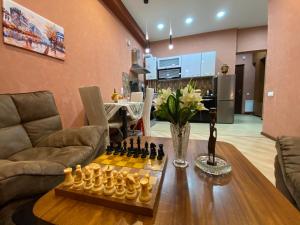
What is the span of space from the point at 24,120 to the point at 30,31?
3.35 feet

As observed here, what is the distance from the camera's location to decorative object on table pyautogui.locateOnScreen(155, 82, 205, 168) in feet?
2.74

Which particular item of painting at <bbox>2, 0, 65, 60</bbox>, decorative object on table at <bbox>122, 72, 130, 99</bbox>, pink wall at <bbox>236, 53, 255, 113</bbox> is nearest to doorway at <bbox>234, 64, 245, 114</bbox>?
pink wall at <bbox>236, 53, 255, 113</bbox>

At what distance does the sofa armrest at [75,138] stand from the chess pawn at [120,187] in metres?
0.81

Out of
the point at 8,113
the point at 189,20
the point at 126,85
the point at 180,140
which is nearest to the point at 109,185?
the point at 180,140

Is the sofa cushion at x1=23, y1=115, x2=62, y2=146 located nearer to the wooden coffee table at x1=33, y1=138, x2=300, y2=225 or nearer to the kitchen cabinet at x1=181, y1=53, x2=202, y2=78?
the wooden coffee table at x1=33, y1=138, x2=300, y2=225

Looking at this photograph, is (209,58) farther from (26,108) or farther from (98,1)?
(26,108)

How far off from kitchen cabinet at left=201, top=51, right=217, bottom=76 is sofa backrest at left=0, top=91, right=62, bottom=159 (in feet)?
15.2

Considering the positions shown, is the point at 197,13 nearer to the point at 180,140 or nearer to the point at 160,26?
the point at 160,26

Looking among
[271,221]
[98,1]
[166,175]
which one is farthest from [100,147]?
[98,1]

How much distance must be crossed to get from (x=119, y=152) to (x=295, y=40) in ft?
10.2

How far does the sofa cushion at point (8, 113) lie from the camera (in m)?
1.27

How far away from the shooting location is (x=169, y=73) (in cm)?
565

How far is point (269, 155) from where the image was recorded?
7.56 ft

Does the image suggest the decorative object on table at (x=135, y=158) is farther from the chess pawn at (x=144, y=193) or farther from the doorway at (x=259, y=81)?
the doorway at (x=259, y=81)
